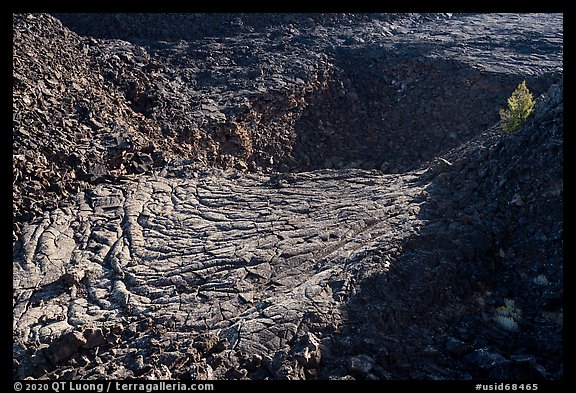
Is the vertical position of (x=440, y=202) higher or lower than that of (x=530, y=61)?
lower

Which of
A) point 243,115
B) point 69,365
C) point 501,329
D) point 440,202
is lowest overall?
point 69,365

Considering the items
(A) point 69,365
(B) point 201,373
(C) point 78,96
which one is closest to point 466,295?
(B) point 201,373

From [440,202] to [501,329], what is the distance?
2.39m

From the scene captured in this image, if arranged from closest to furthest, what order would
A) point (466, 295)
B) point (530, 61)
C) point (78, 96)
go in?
point (466, 295)
point (78, 96)
point (530, 61)

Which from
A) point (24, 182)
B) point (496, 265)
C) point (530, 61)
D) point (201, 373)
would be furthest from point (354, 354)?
point (530, 61)

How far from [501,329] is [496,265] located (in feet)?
3.82

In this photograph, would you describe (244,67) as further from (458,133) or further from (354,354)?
(354,354)

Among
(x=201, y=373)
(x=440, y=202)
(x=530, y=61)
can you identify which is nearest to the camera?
(x=201, y=373)

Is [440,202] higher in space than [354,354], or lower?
higher

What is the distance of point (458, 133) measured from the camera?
11570mm

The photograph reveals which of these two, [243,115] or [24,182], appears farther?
[243,115]

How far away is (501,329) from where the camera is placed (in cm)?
563

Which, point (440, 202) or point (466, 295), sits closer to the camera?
point (466, 295)

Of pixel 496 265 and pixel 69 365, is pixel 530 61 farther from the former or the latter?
pixel 69 365
